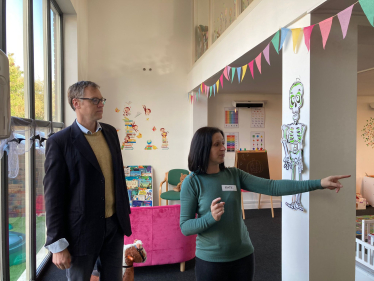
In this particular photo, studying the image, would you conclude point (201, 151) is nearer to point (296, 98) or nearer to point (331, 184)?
point (331, 184)

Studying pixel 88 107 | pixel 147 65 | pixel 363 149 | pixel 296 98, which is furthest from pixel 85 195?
pixel 363 149

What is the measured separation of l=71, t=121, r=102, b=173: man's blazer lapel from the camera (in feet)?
4.62

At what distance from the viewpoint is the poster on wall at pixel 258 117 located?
5379 millimetres

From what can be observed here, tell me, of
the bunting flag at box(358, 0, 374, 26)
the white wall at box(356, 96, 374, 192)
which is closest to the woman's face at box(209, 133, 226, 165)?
the bunting flag at box(358, 0, 374, 26)

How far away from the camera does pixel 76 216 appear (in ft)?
4.52

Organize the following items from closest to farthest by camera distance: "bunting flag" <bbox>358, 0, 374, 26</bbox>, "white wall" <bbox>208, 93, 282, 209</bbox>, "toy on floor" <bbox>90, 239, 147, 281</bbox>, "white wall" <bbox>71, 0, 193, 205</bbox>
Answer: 1. "bunting flag" <bbox>358, 0, 374, 26</bbox>
2. "toy on floor" <bbox>90, 239, 147, 281</bbox>
3. "white wall" <bbox>71, 0, 193, 205</bbox>
4. "white wall" <bbox>208, 93, 282, 209</bbox>

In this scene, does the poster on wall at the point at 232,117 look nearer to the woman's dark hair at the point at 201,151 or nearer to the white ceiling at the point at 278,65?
the white ceiling at the point at 278,65

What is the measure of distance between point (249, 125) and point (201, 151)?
A: 416 cm

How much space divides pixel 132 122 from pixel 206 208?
3834mm

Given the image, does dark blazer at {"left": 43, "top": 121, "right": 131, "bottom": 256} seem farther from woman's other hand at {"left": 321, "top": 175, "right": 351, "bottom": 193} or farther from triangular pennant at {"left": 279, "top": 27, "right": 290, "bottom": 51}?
triangular pennant at {"left": 279, "top": 27, "right": 290, "bottom": 51}

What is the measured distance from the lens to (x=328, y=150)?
163 centimetres

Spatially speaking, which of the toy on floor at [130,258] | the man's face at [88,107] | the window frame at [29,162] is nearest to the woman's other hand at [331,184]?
the man's face at [88,107]

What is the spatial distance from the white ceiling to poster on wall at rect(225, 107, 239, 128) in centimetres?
39

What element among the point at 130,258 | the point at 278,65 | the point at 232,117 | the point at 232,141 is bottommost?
the point at 130,258
